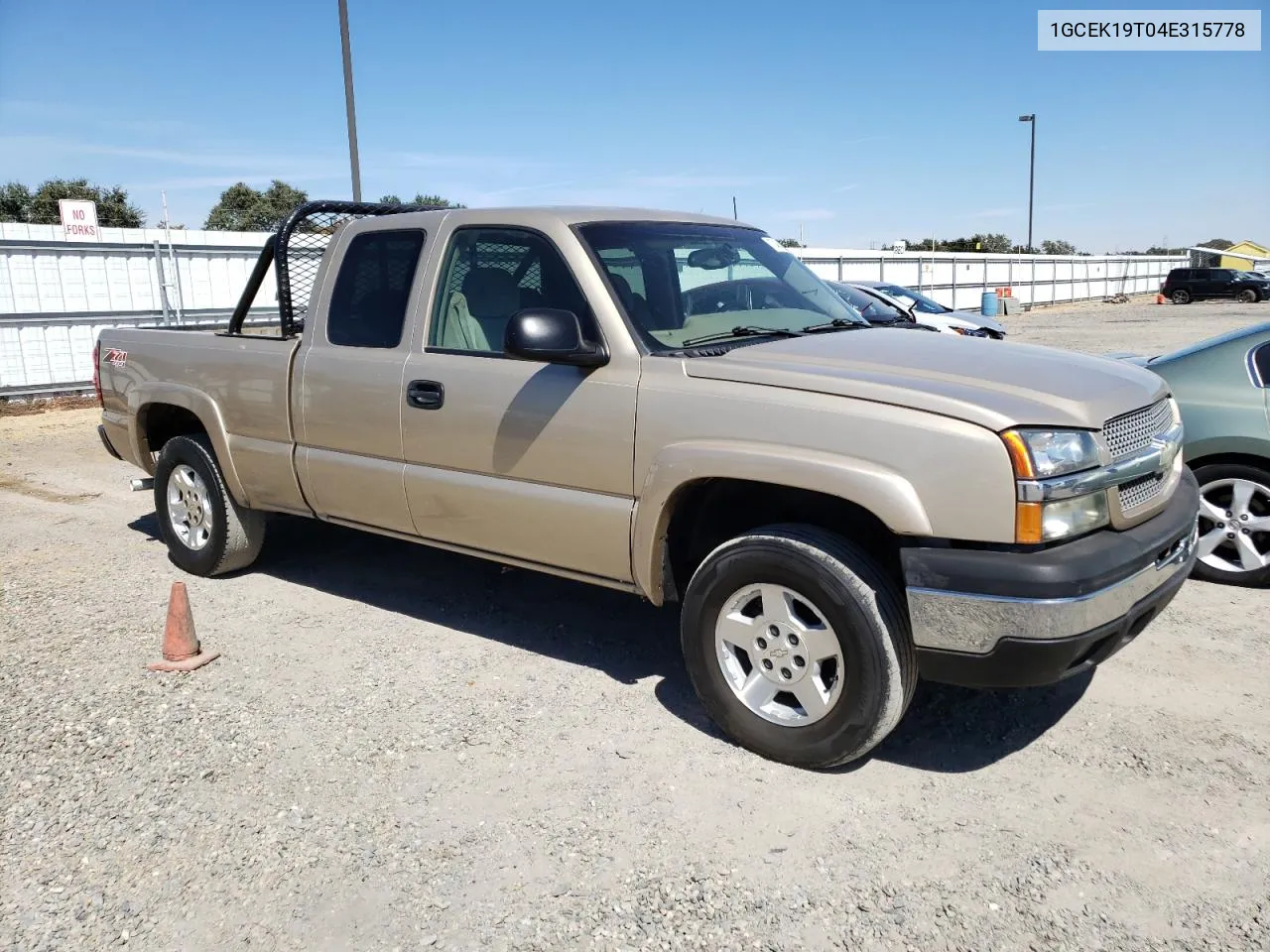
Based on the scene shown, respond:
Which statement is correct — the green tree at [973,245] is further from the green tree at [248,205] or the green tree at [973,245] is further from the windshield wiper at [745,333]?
the windshield wiper at [745,333]

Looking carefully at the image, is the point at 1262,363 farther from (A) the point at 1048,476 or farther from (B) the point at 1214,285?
(B) the point at 1214,285

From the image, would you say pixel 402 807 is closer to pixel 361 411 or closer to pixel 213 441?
pixel 361 411

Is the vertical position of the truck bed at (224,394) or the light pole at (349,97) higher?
the light pole at (349,97)

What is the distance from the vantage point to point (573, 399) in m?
4.04

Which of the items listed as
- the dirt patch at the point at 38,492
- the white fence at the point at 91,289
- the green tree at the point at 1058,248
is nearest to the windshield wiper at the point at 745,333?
the dirt patch at the point at 38,492

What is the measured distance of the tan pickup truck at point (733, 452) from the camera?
3209 millimetres

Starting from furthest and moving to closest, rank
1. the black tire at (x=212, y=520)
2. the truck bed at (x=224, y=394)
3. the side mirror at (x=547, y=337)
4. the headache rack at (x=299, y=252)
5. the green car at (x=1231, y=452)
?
the black tire at (x=212, y=520) < the headache rack at (x=299, y=252) < the green car at (x=1231, y=452) < the truck bed at (x=224, y=394) < the side mirror at (x=547, y=337)

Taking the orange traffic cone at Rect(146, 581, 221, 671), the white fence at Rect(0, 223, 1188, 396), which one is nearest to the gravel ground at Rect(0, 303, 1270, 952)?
the orange traffic cone at Rect(146, 581, 221, 671)

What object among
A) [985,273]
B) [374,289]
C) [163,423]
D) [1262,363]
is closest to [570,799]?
[374,289]

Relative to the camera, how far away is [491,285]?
455 centimetres

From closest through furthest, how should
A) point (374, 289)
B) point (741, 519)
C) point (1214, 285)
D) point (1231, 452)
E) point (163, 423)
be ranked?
point (741, 519) → point (374, 289) → point (1231, 452) → point (163, 423) → point (1214, 285)

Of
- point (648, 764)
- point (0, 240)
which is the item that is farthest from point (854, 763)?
point (0, 240)

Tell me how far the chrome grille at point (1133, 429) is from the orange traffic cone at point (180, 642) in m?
3.92

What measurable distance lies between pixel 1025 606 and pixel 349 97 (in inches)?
481
